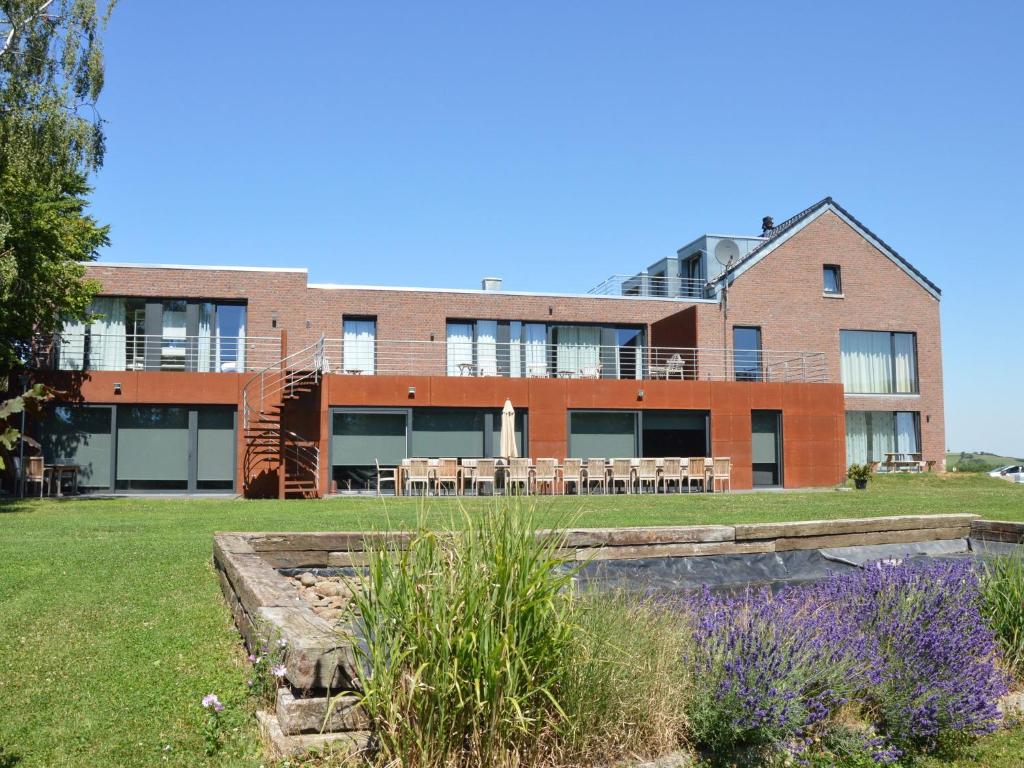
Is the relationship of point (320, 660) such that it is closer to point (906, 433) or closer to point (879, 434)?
point (879, 434)

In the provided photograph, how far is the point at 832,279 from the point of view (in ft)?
89.7

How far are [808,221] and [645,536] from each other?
21.5m

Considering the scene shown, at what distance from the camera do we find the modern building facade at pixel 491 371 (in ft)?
65.7

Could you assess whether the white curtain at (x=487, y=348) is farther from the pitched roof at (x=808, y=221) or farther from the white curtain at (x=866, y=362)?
the white curtain at (x=866, y=362)

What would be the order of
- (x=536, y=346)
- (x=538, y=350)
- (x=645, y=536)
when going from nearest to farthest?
(x=645, y=536), (x=538, y=350), (x=536, y=346)

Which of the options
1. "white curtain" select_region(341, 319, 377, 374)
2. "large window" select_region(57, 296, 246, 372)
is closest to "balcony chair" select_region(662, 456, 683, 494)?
"white curtain" select_region(341, 319, 377, 374)

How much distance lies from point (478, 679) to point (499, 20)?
11288 millimetres

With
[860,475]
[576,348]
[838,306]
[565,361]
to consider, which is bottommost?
[860,475]

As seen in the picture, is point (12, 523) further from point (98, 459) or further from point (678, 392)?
point (678, 392)

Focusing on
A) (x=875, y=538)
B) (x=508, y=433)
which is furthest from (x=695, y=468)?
(x=875, y=538)

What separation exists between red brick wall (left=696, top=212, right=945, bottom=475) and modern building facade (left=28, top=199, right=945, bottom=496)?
1.9 inches

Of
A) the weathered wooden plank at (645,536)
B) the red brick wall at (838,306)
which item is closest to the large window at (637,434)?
the red brick wall at (838,306)

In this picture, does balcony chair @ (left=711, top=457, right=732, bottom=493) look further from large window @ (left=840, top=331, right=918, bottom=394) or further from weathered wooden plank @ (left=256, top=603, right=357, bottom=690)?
weathered wooden plank @ (left=256, top=603, right=357, bottom=690)

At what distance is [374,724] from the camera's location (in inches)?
145
